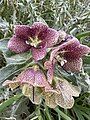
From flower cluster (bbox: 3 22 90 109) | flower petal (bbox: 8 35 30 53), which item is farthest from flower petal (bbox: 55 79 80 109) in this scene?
flower petal (bbox: 8 35 30 53)

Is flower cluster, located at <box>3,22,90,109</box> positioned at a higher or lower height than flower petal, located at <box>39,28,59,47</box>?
lower

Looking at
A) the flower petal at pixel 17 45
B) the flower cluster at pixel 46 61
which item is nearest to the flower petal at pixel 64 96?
the flower cluster at pixel 46 61

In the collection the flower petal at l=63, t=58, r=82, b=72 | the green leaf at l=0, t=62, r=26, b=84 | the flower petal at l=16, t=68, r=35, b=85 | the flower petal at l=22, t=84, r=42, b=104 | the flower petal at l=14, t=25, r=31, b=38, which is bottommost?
the flower petal at l=22, t=84, r=42, b=104

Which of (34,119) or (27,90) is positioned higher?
(27,90)

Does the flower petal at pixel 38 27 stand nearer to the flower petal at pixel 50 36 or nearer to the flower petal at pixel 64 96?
the flower petal at pixel 50 36

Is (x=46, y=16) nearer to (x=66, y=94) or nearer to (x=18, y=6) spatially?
(x=18, y=6)

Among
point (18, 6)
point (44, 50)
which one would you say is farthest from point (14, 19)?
point (44, 50)

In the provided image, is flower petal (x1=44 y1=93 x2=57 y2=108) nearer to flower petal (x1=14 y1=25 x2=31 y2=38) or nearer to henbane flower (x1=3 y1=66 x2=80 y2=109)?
henbane flower (x1=3 y1=66 x2=80 y2=109)

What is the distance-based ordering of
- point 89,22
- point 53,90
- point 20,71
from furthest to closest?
point 89,22, point 20,71, point 53,90
